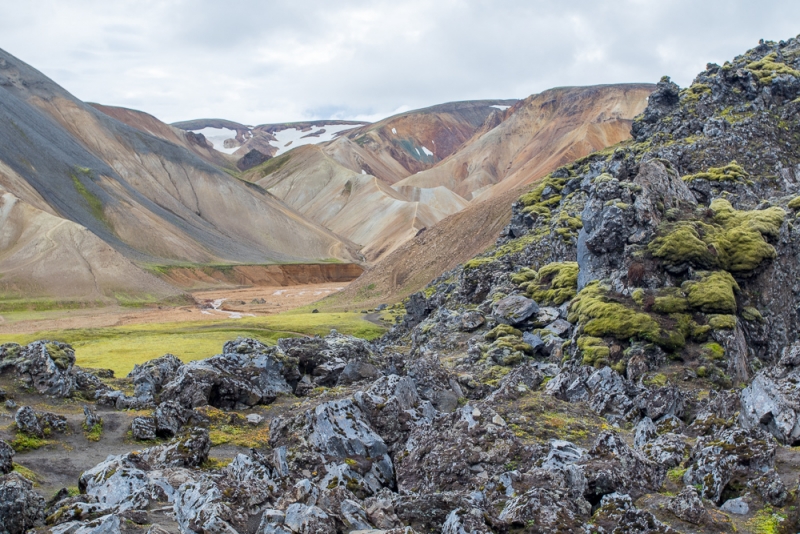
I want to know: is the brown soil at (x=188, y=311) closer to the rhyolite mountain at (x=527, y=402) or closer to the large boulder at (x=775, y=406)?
the rhyolite mountain at (x=527, y=402)

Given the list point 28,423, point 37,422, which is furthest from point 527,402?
point 28,423

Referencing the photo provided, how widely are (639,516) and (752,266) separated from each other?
22066mm

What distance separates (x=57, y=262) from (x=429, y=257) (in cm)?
5785

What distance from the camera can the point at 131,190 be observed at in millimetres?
150375

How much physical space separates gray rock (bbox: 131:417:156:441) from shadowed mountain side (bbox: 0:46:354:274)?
10632 cm

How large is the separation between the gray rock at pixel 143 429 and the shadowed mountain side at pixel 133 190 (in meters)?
106

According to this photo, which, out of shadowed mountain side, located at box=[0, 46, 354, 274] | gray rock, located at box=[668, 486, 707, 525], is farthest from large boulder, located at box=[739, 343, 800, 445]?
shadowed mountain side, located at box=[0, 46, 354, 274]

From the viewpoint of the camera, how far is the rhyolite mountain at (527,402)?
10.9 metres

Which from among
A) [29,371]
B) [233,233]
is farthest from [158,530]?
[233,233]

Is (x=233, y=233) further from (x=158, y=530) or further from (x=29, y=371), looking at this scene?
(x=158, y=530)

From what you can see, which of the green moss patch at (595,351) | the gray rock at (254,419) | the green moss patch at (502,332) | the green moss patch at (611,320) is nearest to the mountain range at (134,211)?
the green moss patch at (502,332)

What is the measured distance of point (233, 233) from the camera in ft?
535

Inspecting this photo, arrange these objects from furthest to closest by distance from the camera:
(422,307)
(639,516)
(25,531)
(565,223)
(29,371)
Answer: (422,307) → (565,223) → (29,371) → (25,531) → (639,516)

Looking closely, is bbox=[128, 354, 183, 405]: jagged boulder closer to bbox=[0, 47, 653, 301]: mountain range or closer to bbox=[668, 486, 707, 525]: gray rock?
bbox=[668, 486, 707, 525]: gray rock
